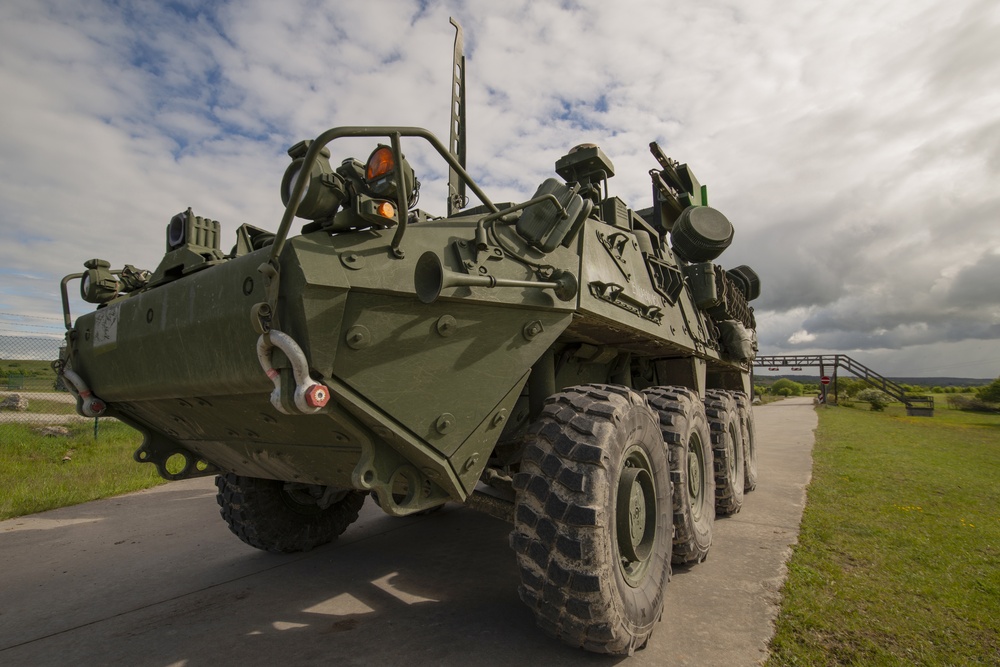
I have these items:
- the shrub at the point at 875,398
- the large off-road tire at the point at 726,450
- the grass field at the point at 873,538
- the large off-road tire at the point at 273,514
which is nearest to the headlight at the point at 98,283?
the large off-road tire at the point at 273,514

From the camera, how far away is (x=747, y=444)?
6.96m

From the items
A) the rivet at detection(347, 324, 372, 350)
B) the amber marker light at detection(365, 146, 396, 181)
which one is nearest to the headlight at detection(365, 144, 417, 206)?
the amber marker light at detection(365, 146, 396, 181)

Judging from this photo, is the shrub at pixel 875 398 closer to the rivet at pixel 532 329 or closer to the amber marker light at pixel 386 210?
the rivet at pixel 532 329

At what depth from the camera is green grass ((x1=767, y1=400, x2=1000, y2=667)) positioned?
2.85 m

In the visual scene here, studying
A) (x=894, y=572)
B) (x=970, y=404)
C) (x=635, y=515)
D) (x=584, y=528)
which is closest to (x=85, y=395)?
(x=584, y=528)

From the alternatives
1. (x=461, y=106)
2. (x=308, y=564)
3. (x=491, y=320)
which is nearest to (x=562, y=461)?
(x=491, y=320)

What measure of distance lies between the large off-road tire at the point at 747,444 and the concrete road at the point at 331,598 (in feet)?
2.99

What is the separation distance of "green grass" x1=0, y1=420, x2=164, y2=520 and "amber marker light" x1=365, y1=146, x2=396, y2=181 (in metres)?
6.52

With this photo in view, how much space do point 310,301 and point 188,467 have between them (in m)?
2.57

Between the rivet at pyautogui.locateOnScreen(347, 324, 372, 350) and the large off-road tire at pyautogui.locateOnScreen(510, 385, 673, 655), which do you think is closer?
the rivet at pyautogui.locateOnScreen(347, 324, 372, 350)

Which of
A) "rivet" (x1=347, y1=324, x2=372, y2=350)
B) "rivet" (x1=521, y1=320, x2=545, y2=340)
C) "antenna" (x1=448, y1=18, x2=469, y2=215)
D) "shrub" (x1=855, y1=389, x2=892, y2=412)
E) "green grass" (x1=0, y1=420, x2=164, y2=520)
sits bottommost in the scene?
"green grass" (x1=0, y1=420, x2=164, y2=520)

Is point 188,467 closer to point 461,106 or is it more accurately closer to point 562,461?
point 562,461

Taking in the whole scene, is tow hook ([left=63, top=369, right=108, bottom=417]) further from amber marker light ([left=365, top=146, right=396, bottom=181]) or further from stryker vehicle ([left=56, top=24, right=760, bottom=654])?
amber marker light ([left=365, top=146, right=396, bottom=181])

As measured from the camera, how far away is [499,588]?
3.72m
